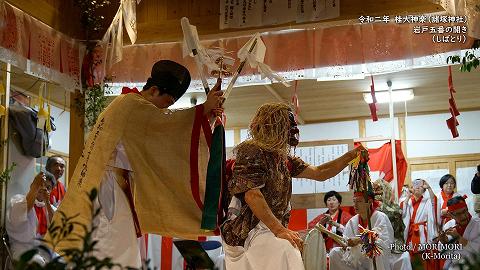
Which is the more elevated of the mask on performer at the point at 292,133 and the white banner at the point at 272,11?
the white banner at the point at 272,11

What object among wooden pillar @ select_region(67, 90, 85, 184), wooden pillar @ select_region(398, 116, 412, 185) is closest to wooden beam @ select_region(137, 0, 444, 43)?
wooden pillar @ select_region(67, 90, 85, 184)

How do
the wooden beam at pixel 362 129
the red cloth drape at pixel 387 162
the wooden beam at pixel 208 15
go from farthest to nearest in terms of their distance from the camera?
the wooden beam at pixel 362 129 < the red cloth drape at pixel 387 162 < the wooden beam at pixel 208 15

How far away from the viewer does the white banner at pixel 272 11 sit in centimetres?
569

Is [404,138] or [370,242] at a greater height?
[404,138]

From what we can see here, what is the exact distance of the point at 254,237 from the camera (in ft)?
10.5

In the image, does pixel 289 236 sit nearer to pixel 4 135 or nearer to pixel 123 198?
pixel 123 198

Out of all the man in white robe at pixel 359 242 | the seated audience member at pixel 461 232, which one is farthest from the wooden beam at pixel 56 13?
the seated audience member at pixel 461 232

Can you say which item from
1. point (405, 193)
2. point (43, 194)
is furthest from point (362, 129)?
point (43, 194)

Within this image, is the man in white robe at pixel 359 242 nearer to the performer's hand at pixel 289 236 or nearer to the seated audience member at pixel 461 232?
the seated audience member at pixel 461 232

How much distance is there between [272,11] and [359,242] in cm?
204

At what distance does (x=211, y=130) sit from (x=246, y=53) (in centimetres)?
54

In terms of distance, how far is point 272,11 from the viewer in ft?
19.1

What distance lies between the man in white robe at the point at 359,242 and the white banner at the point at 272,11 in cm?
157

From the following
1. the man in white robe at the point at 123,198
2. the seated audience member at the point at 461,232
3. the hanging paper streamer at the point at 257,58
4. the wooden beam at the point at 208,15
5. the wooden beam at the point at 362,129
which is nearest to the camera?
the man in white robe at the point at 123,198
